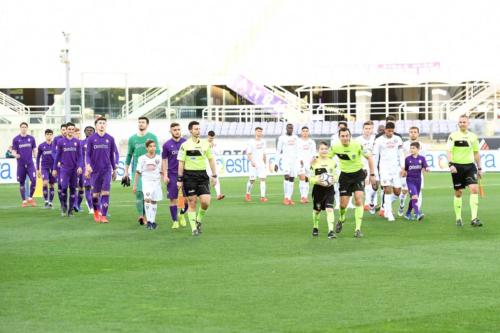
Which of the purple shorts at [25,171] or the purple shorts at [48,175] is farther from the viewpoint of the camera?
the purple shorts at [25,171]

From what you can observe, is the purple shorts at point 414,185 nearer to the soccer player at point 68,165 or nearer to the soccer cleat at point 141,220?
the soccer cleat at point 141,220

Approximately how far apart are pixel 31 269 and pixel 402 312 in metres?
5.57

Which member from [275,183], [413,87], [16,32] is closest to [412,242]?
[275,183]

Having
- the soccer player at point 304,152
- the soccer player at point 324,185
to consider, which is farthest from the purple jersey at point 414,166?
the soccer player at point 304,152

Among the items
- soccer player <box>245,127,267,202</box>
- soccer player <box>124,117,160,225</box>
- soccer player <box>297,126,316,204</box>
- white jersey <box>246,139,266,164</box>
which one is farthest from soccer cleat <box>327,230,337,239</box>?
white jersey <box>246,139,266,164</box>

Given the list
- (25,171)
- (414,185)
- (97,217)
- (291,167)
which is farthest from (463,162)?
(25,171)

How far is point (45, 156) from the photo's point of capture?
1028 inches

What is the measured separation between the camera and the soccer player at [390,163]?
20969mm

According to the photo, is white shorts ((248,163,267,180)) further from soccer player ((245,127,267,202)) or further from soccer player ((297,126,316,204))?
soccer player ((297,126,316,204))

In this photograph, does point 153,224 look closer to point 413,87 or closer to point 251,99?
point 251,99

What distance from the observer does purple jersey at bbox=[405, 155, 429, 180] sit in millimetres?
21250

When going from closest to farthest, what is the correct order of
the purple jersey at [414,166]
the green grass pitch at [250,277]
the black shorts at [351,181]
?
the green grass pitch at [250,277] → the black shorts at [351,181] → the purple jersey at [414,166]

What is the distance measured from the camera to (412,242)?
53.6ft

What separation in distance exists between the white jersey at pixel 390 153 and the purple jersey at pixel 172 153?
4.48 metres
